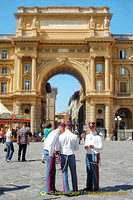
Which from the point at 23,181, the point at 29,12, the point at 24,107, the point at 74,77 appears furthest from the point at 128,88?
the point at 23,181

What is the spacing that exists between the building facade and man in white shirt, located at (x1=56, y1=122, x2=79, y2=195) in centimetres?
3393

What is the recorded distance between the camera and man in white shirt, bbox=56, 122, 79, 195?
6.41m

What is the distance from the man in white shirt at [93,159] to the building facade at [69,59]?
33523 millimetres

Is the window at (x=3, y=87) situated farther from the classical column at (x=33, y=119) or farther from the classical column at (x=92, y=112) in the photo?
the classical column at (x=92, y=112)

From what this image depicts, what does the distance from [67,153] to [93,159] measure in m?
0.79

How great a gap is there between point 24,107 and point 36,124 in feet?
10.8

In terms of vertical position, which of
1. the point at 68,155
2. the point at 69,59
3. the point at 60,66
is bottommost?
the point at 68,155

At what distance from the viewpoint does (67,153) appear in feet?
21.3

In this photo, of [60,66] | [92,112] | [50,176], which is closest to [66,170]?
[50,176]

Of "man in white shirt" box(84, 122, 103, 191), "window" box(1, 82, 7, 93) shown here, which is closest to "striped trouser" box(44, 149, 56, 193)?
"man in white shirt" box(84, 122, 103, 191)

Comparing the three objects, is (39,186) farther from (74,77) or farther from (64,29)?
(74,77)

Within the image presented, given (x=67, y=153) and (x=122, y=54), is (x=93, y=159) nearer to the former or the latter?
(x=67, y=153)

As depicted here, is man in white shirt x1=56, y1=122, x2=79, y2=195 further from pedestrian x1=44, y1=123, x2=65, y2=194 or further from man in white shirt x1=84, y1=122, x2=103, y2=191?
man in white shirt x1=84, y1=122, x2=103, y2=191

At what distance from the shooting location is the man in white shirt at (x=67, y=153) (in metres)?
6.41
